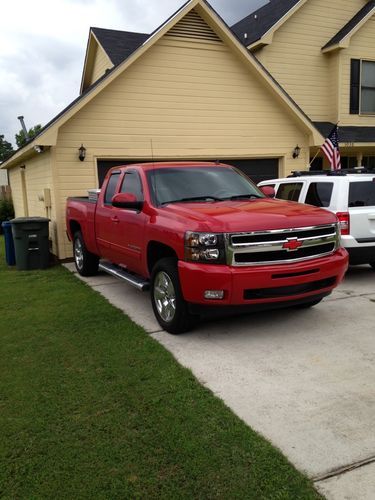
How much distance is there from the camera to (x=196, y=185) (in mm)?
6434

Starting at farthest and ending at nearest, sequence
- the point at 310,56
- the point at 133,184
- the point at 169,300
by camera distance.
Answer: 1. the point at 310,56
2. the point at 133,184
3. the point at 169,300

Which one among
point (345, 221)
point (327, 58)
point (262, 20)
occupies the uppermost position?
point (262, 20)

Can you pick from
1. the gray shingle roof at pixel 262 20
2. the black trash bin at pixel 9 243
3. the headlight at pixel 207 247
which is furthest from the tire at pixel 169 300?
the gray shingle roof at pixel 262 20

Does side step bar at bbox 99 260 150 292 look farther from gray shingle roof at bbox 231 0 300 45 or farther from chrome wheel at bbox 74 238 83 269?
gray shingle roof at bbox 231 0 300 45

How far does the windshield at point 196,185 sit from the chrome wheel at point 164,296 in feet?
3.42

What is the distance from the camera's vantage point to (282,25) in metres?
15.1

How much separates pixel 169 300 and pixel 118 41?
1184 cm

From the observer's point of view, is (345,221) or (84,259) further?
(84,259)

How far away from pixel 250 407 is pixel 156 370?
1.09 metres

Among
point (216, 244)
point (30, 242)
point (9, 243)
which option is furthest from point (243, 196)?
point (9, 243)

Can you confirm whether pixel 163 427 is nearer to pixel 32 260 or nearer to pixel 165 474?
pixel 165 474

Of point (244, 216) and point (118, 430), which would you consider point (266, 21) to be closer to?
point (244, 216)

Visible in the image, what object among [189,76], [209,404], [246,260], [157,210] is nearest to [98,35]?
[189,76]

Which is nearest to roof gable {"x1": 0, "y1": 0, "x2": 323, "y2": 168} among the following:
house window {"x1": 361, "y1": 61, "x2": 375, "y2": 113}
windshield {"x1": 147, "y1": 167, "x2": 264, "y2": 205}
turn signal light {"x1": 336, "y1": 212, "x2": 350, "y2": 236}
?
windshield {"x1": 147, "y1": 167, "x2": 264, "y2": 205}
